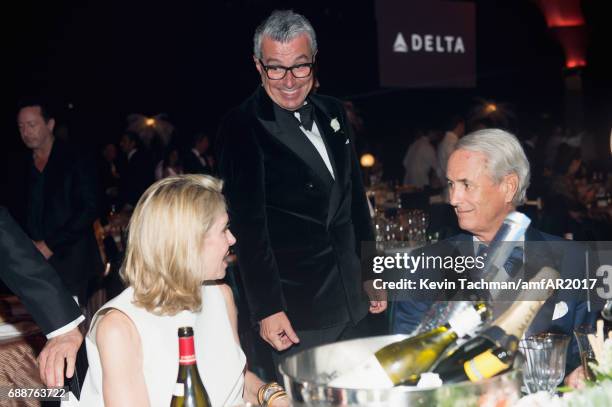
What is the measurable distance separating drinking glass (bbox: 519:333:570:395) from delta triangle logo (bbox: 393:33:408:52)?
8964 mm

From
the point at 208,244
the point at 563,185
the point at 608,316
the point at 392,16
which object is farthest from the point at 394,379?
the point at 392,16

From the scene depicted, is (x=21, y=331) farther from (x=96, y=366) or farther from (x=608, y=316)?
(x=608, y=316)

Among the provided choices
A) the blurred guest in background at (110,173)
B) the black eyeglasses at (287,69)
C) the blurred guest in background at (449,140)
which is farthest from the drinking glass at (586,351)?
the blurred guest in background at (110,173)

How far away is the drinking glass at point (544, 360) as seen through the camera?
139 centimetres

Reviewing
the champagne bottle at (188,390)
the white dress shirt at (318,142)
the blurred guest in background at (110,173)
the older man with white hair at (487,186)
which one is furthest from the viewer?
the blurred guest in background at (110,173)

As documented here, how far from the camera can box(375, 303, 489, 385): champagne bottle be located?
1084 millimetres

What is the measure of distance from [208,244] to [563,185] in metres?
3.82

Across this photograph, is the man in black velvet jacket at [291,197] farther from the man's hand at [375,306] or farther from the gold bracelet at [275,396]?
the gold bracelet at [275,396]

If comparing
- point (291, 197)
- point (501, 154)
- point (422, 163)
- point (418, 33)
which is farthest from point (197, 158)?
point (501, 154)

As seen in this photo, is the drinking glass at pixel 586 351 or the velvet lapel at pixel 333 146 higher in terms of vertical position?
the velvet lapel at pixel 333 146

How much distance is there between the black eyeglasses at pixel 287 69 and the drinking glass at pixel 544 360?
106cm

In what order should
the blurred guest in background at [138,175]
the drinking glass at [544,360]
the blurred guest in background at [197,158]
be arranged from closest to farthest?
1. the drinking glass at [544,360]
2. the blurred guest in background at [138,175]
3. the blurred guest in background at [197,158]

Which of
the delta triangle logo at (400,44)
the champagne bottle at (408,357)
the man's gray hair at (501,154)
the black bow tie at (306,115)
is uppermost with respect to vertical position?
the delta triangle logo at (400,44)

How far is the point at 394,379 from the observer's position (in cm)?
113
